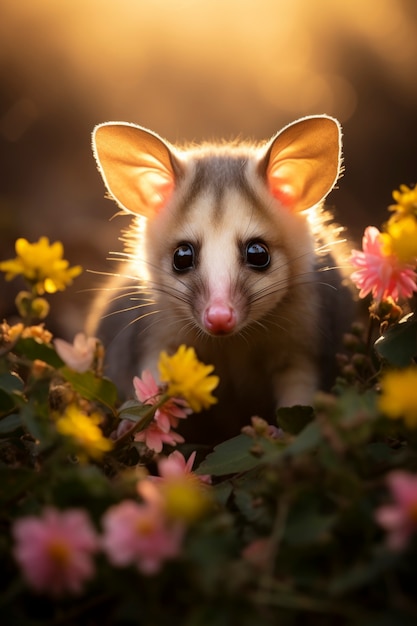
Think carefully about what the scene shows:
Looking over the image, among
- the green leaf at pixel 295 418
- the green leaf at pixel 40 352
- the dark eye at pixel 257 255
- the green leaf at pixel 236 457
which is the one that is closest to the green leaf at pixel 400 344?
the green leaf at pixel 295 418

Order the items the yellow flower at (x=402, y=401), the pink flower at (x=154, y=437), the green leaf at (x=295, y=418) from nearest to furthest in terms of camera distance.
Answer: the yellow flower at (x=402, y=401), the green leaf at (x=295, y=418), the pink flower at (x=154, y=437)

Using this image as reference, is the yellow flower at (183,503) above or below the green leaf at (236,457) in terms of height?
above

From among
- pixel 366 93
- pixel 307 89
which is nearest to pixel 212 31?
pixel 307 89

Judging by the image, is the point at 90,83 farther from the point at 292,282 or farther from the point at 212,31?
the point at 292,282

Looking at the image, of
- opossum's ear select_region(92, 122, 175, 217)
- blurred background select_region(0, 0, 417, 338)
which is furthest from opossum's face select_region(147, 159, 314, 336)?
blurred background select_region(0, 0, 417, 338)

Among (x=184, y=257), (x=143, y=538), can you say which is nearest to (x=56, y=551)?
(x=143, y=538)

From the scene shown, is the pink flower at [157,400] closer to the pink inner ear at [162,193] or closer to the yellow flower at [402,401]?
the yellow flower at [402,401]

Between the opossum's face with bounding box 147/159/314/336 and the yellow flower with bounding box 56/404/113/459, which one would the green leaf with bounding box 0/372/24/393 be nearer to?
the yellow flower with bounding box 56/404/113/459

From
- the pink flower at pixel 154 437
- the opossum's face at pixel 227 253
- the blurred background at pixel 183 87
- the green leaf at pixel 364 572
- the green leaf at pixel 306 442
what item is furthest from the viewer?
the blurred background at pixel 183 87
